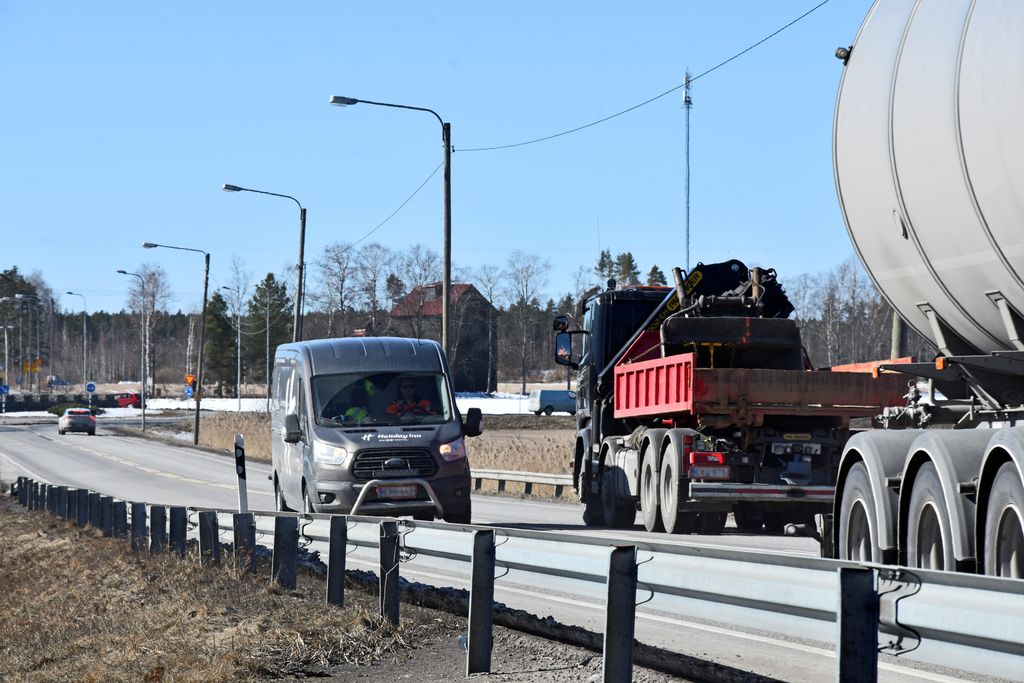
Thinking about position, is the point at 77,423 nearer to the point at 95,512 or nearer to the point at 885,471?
the point at 95,512

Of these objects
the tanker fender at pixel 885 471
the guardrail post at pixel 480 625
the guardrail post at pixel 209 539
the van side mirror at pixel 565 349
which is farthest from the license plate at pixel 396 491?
the guardrail post at pixel 480 625

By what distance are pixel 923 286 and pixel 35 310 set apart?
179481mm

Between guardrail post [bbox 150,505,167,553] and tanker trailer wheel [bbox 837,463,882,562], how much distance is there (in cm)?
688

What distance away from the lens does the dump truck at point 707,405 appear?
56.5 feet

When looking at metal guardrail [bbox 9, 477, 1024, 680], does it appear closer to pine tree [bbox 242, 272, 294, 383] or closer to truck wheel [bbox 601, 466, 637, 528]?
truck wheel [bbox 601, 466, 637, 528]

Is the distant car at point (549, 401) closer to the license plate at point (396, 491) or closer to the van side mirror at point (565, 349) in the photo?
the van side mirror at point (565, 349)

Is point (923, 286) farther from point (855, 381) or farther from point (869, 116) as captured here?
point (855, 381)

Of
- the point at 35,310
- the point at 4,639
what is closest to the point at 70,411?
the point at 4,639

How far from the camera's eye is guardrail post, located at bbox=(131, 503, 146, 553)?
15031mm

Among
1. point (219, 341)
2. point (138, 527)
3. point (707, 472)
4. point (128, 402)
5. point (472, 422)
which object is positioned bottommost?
point (128, 402)

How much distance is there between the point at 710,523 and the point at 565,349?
4303 mm

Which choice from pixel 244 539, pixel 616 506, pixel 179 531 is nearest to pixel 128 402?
pixel 616 506

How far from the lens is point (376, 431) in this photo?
1869cm

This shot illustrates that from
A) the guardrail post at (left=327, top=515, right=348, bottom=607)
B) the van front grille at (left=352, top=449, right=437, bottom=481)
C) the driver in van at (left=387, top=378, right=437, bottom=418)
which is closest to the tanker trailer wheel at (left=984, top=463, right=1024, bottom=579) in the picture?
the guardrail post at (left=327, top=515, right=348, bottom=607)
